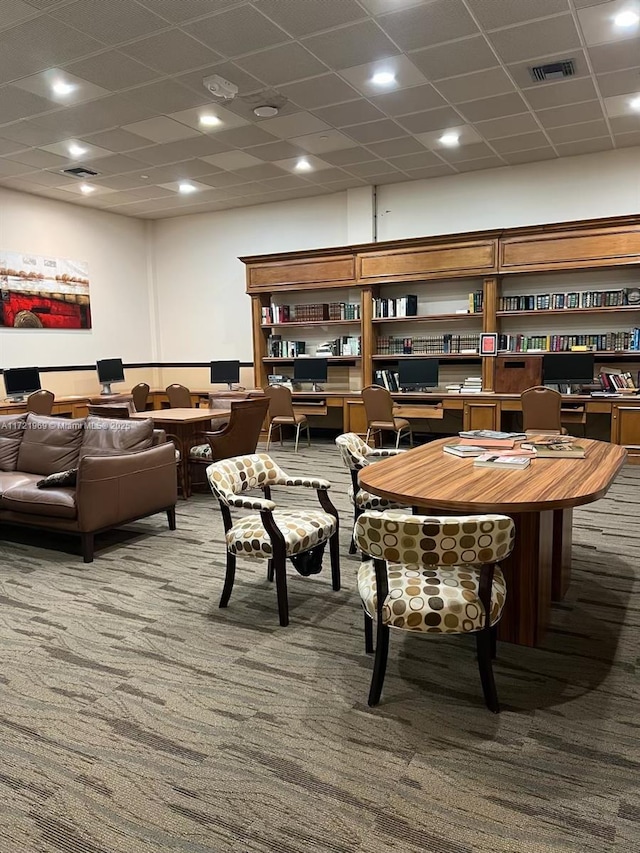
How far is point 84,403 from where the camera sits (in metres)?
8.56

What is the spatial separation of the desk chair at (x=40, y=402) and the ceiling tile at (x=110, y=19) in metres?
4.27

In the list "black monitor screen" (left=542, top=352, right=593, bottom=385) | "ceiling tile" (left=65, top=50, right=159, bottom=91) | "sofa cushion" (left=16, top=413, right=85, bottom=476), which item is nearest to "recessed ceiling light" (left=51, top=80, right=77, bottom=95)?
"ceiling tile" (left=65, top=50, right=159, bottom=91)

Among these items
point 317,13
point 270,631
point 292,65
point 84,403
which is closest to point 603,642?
point 270,631

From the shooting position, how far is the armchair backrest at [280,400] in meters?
7.77

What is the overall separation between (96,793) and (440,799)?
105cm

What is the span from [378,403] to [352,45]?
12.2 feet

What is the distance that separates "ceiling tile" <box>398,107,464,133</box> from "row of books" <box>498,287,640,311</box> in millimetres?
2237

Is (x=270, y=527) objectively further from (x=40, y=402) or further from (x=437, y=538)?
(x=40, y=402)

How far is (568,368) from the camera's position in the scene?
697cm


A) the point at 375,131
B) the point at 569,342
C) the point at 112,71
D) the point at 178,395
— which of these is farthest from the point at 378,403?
the point at 112,71

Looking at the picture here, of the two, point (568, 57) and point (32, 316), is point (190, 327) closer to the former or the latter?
point (32, 316)

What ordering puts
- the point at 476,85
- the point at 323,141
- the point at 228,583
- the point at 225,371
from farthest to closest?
the point at 225,371, the point at 323,141, the point at 476,85, the point at 228,583

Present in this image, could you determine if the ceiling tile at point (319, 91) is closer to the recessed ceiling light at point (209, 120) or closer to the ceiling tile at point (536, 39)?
the recessed ceiling light at point (209, 120)


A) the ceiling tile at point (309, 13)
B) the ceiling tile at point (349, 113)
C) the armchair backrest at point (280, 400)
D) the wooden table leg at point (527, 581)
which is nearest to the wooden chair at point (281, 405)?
the armchair backrest at point (280, 400)
